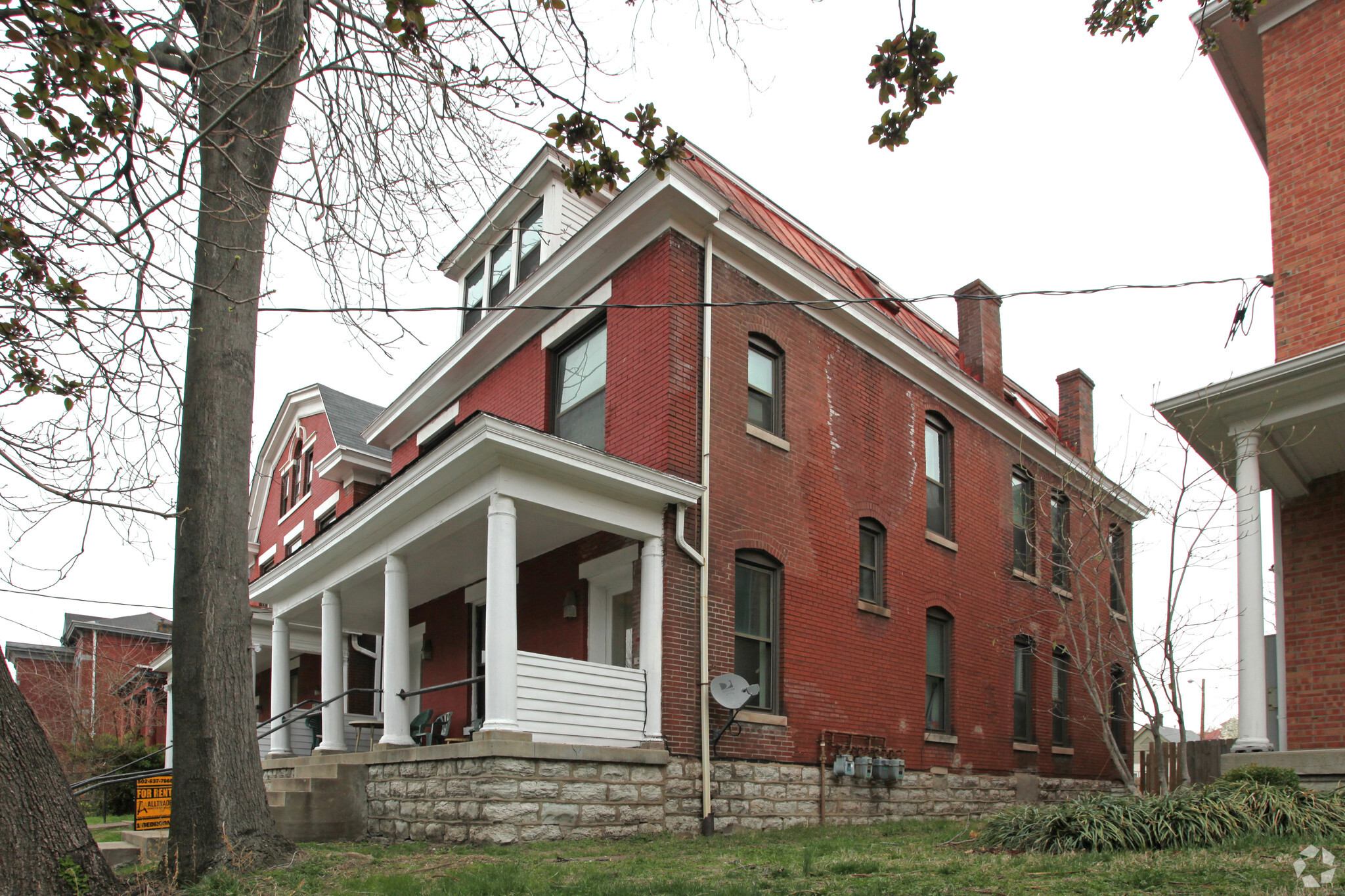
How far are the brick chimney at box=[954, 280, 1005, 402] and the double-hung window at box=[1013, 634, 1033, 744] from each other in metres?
4.46

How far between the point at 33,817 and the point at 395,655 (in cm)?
701

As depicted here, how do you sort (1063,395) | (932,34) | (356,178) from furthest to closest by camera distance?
(1063,395) < (356,178) < (932,34)

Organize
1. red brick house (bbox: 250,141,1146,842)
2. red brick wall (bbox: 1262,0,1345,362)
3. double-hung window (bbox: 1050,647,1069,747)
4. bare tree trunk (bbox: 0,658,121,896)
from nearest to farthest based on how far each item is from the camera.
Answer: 1. bare tree trunk (bbox: 0,658,121,896)
2. red brick wall (bbox: 1262,0,1345,362)
3. red brick house (bbox: 250,141,1146,842)
4. double-hung window (bbox: 1050,647,1069,747)

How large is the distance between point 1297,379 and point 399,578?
987cm

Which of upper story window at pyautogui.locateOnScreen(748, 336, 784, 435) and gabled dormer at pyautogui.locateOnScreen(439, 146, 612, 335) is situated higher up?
gabled dormer at pyautogui.locateOnScreen(439, 146, 612, 335)

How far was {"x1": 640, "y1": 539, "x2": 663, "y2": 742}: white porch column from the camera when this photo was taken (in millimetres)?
11180

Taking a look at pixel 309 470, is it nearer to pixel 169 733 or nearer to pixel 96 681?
pixel 169 733

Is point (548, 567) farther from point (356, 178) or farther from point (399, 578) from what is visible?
point (356, 178)

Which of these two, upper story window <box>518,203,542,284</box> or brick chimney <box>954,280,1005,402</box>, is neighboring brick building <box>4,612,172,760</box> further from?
brick chimney <box>954,280,1005,402</box>

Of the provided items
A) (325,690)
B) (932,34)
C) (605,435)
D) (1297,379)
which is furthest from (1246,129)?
(325,690)

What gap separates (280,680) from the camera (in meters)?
16.7

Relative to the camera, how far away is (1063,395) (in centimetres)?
2264

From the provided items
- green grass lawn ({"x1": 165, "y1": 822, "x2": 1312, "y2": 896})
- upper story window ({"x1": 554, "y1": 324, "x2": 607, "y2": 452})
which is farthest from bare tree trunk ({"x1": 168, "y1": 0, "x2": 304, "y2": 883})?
upper story window ({"x1": 554, "y1": 324, "x2": 607, "y2": 452})

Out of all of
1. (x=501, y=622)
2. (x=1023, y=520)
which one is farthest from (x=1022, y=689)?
(x=501, y=622)
